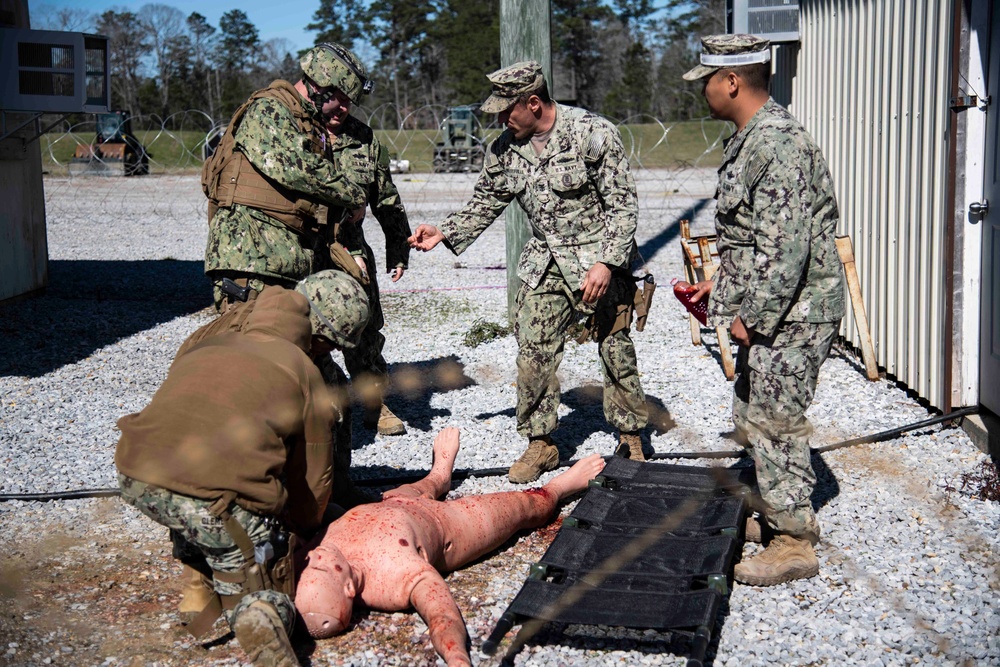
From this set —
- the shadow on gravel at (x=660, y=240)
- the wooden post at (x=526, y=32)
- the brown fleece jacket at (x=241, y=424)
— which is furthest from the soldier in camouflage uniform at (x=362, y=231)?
the shadow on gravel at (x=660, y=240)

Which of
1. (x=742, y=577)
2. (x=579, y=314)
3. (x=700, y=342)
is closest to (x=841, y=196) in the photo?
(x=700, y=342)

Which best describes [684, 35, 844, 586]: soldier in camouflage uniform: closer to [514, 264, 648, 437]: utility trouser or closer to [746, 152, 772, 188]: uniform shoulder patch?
[746, 152, 772, 188]: uniform shoulder patch

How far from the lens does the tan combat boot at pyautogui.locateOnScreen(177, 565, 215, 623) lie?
344 centimetres

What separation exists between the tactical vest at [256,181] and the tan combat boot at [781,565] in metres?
2.57

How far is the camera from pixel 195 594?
11.3 ft

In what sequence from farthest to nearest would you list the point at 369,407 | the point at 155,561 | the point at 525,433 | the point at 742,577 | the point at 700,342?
the point at 700,342, the point at 369,407, the point at 525,433, the point at 155,561, the point at 742,577

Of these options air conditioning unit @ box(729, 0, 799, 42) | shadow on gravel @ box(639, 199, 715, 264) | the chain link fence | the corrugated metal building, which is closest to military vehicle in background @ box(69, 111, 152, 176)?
the chain link fence

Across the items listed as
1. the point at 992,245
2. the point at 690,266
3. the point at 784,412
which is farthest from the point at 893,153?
the point at 784,412

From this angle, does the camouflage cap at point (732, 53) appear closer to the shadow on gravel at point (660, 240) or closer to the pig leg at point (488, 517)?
the pig leg at point (488, 517)

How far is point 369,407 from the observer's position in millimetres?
5715

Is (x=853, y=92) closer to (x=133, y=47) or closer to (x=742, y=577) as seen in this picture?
(x=742, y=577)

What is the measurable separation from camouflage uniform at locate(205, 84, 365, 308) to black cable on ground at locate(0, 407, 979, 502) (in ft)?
3.50

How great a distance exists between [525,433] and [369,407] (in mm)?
1120

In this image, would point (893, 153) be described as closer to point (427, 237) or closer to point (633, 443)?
point (633, 443)
